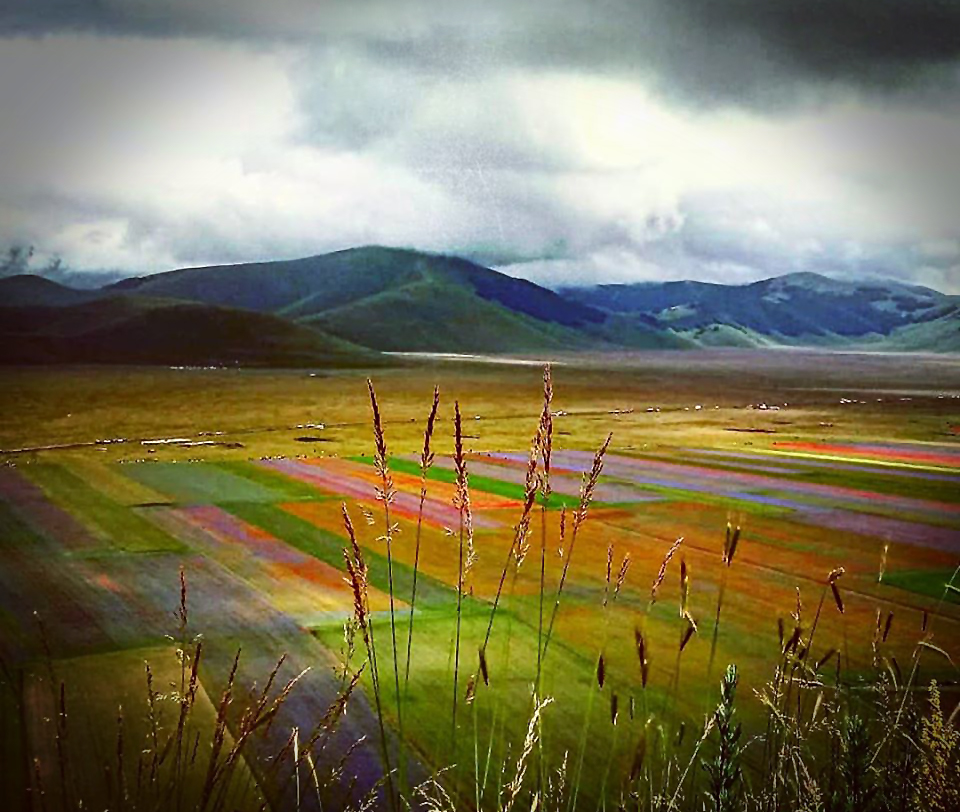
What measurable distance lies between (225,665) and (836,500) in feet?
13.3

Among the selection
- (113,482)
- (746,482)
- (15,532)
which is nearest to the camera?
(15,532)

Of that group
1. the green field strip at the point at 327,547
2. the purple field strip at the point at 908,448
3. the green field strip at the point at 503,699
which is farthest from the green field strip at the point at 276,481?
the purple field strip at the point at 908,448

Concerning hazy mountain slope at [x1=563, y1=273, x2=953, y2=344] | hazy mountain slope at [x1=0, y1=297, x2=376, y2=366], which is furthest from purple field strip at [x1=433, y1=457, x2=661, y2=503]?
hazy mountain slope at [x1=563, y1=273, x2=953, y2=344]

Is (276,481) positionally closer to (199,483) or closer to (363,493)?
(199,483)

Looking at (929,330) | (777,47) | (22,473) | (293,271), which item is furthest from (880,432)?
(929,330)

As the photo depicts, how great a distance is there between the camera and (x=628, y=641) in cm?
300

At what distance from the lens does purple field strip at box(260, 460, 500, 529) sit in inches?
197

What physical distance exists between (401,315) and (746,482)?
110674 millimetres

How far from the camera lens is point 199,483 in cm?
619

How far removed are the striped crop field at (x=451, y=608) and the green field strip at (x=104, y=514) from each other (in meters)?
0.03

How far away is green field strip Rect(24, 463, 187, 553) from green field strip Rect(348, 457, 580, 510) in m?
1.60

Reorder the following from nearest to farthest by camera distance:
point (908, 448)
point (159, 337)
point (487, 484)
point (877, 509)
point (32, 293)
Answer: point (877, 509) < point (487, 484) < point (908, 448) < point (32, 293) < point (159, 337)

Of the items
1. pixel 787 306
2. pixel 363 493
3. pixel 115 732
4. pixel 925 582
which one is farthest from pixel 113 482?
pixel 787 306

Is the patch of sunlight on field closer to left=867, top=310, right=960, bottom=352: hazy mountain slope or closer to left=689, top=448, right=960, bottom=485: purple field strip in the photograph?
left=689, top=448, right=960, bottom=485: purple field strip
